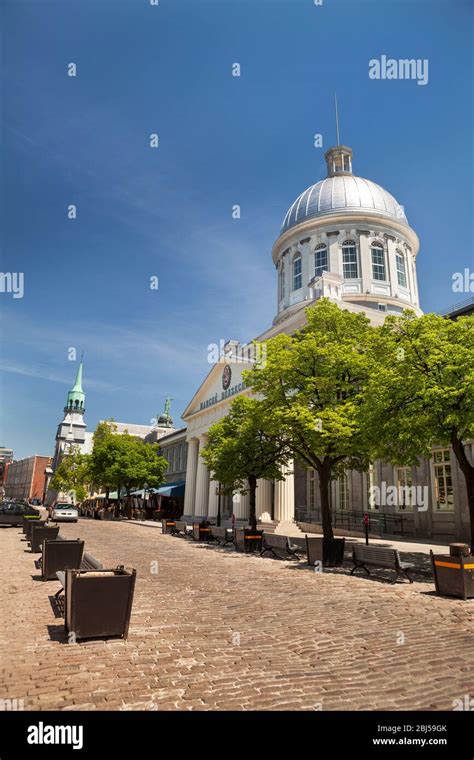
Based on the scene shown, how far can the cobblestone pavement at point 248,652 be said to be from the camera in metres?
4.78

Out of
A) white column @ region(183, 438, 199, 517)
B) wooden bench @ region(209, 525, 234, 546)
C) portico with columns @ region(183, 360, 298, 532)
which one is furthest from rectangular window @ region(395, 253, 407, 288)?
wooden bench @ region(209, 525, 234, 546)

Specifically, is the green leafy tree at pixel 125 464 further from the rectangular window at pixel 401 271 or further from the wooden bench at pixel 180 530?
the rectangular window at pixel 401 271

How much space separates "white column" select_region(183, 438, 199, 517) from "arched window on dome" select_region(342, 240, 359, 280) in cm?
2376

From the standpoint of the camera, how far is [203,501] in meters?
49.3

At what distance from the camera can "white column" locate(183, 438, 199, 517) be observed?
52469mm

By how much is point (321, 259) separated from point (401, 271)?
791cm

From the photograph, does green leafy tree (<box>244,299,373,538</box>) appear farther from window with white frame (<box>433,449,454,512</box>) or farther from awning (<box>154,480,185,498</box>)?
awning (<box>154,480,185,498</box>)

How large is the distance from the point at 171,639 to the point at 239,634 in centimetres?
101

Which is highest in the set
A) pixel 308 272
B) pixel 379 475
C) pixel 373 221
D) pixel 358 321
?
pixel 373 221

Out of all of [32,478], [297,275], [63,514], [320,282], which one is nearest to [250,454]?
[63,514]

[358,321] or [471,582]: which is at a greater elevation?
[358,321]

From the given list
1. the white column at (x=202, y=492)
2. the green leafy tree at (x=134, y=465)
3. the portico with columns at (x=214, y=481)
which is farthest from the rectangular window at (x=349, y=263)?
the green leafy tree at (x=134, y=465)

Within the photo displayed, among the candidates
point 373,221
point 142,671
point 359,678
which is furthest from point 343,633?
point 373,221

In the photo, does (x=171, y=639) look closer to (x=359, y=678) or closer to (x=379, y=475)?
(x=359, y=678)
